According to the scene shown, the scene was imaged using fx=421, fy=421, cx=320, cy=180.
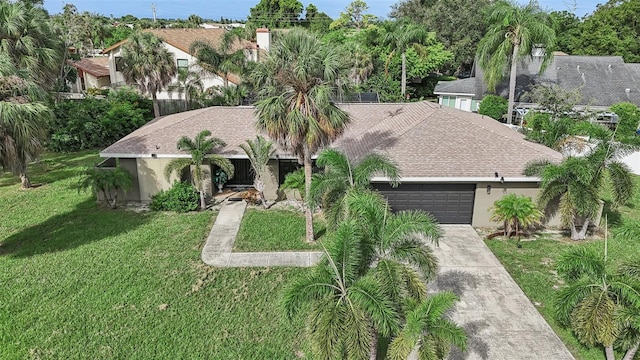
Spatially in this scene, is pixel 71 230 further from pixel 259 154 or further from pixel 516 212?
pixel 516 212

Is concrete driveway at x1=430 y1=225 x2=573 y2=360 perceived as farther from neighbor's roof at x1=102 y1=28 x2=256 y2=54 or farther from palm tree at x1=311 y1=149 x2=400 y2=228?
neighbor's roof at x1=102 y1=28 x2=256 y2=54

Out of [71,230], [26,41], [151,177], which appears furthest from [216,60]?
[71,230]

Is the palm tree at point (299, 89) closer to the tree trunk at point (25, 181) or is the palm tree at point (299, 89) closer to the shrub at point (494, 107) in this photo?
the tree trunk at point (25, 181)

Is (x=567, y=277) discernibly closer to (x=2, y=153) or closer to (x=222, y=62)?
(x=2, y=153)

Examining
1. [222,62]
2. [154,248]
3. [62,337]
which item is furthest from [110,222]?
[222,62]

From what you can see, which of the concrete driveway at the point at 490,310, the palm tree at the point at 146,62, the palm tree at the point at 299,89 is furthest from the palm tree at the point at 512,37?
the palm tree at the point at 146,62

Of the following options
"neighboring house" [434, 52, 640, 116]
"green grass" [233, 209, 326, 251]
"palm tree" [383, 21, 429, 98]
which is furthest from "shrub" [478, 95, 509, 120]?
"green grass" [233, 209, 326, 251]
